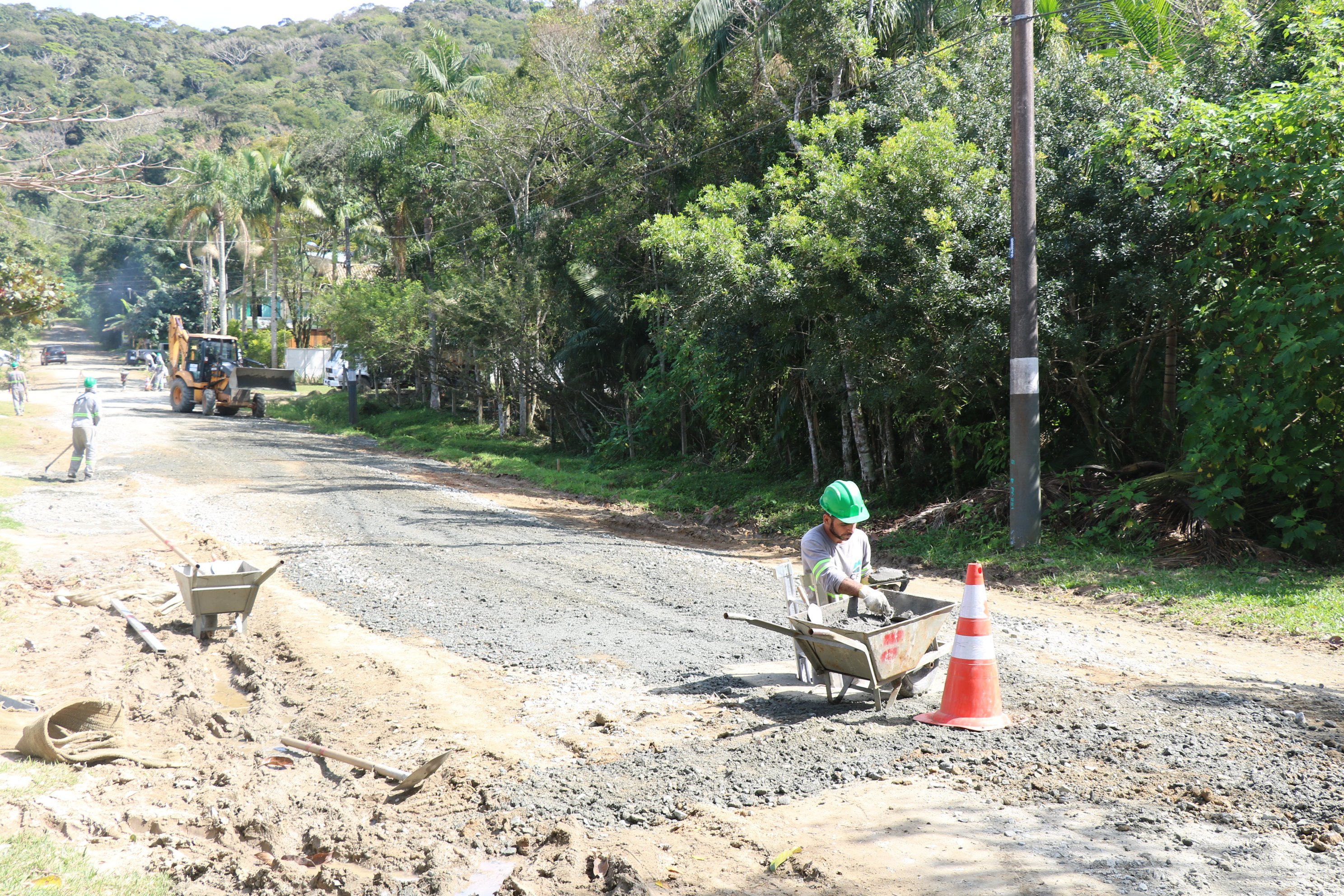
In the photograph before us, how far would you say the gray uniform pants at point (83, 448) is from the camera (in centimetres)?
1862

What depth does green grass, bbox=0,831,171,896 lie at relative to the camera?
13.4 feet

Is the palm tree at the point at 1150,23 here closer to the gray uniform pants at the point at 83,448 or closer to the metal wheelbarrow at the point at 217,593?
the metal wheelbarrow at the point at 217,593

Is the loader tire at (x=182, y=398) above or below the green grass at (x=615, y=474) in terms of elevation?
above

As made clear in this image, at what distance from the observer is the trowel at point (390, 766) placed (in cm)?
536

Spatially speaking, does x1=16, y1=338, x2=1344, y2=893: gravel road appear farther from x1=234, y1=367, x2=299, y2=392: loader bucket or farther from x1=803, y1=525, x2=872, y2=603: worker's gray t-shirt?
x1=234, y1=367, x2=299, y2=392: loader bucket

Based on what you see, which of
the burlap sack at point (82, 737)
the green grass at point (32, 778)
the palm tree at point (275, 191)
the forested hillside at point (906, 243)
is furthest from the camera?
the palm tree at point (275, 191)

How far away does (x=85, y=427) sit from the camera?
18594 mm

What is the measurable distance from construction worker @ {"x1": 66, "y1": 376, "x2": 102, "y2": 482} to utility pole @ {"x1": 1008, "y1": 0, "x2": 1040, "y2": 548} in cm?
1589

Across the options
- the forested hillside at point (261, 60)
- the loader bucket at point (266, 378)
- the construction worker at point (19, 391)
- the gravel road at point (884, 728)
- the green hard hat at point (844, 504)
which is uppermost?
the forested hillside at point (261, 60)

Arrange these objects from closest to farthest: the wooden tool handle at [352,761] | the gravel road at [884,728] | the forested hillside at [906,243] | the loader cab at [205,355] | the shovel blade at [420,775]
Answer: the gravel road at [884,728]
the shovel blade at [420,775]
the wooden tool handle at [352,761]
the forested hillside at [906,243]
the loader cab at [205,355]

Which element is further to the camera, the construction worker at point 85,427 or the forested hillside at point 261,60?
the forested hillside at point 261,60

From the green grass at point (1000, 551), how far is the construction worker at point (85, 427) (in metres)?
8.18

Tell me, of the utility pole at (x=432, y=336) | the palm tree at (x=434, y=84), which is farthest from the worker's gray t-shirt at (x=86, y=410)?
the palm tree at (x=434, y=84)

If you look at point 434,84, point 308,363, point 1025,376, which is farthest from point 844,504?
point 308,363
